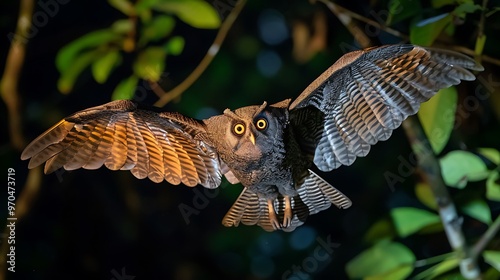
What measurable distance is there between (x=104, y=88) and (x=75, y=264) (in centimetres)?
77

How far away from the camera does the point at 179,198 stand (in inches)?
116

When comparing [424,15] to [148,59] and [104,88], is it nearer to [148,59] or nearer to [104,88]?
[148,59]

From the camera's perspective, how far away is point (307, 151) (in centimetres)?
166

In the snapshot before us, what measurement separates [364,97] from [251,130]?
0.37 m

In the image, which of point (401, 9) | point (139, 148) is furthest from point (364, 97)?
point (139, 148)

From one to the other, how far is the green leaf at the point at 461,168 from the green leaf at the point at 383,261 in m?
0.25

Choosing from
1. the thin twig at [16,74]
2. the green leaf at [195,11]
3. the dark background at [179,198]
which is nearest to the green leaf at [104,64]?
the green leaf at [195,11]

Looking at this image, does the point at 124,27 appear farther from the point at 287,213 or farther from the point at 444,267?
the point at 444,267

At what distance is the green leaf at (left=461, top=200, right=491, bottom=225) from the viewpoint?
1.94 metres

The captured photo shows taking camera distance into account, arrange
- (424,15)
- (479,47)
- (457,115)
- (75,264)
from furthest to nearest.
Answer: (75,264), (457,115), (424,15), (479,47)

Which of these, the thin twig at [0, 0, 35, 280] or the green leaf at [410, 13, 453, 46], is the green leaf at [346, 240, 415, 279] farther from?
the thin twig at [0, 0, 35, 280]

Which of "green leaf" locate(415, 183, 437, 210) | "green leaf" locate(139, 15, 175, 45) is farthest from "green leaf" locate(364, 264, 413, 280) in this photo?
"green leaf" locate(139, 15, 175, 45)

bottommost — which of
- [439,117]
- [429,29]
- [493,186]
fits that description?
[493,186]

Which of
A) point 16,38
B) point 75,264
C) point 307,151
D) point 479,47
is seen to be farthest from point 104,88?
point 479,47
